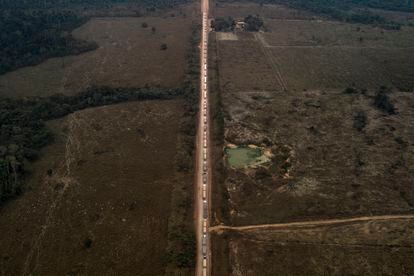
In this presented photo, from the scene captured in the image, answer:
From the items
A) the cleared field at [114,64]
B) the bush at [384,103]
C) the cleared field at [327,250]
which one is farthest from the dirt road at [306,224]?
the cleared field at [114,64]

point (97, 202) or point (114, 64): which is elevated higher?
point (114, 64)

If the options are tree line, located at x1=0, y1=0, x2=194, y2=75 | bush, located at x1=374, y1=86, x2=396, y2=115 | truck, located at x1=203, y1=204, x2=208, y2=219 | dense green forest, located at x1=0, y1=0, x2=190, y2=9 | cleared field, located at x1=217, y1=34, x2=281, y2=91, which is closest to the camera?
truck, located at x1=203, y1=204, x2=208, y2=219

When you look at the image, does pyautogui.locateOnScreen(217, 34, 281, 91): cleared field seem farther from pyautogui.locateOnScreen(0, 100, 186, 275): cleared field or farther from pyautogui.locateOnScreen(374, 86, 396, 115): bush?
pyautogui.locateOnScreen(0, 100, 186, 275): cleared field

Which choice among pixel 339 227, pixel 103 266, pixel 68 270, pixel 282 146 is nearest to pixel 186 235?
pixel 103 266

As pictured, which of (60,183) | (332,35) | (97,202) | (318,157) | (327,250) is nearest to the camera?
(327,250)

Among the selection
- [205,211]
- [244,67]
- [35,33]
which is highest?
[35,33]

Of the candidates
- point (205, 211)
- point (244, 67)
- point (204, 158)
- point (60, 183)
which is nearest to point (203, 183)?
point (205, 211)

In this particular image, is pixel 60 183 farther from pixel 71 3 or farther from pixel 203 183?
pixel 71 3

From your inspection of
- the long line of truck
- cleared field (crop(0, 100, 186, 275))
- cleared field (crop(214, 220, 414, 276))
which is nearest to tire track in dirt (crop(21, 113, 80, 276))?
cleared field (crop(0, 100, 186, 275))
